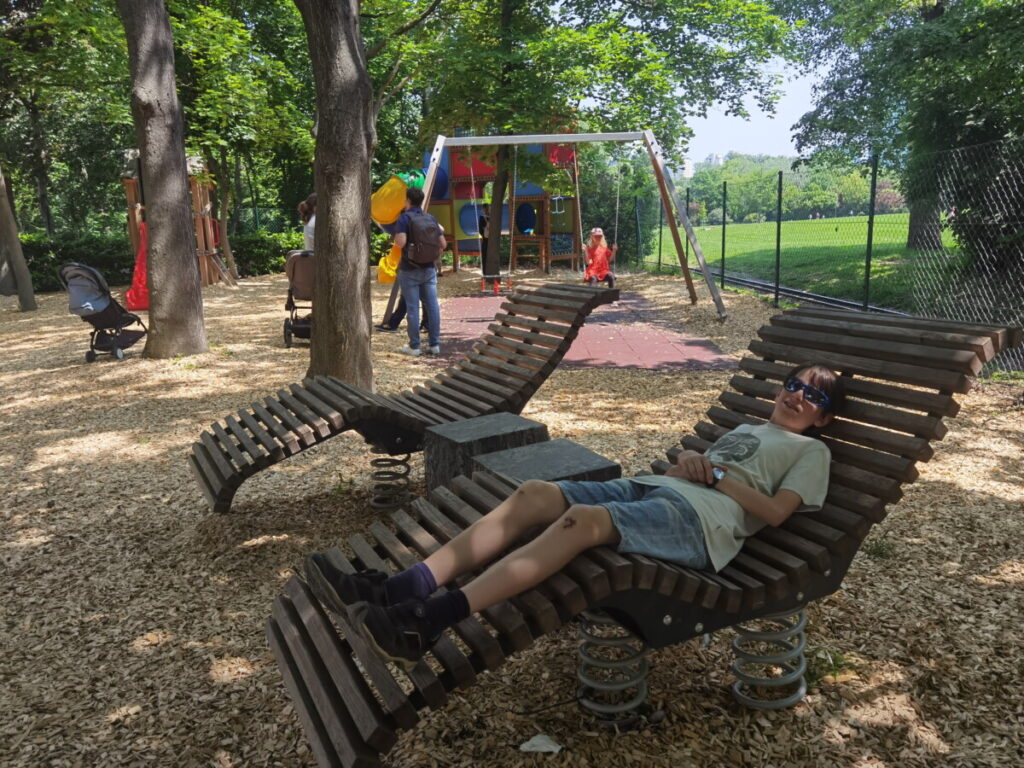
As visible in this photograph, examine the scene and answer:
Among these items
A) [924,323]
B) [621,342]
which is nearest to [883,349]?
[924,323]

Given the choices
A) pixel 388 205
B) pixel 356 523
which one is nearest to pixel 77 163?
pixel 388 205

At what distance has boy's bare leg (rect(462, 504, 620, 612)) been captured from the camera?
2281 mm

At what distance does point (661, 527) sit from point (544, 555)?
404mm

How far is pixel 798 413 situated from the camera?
2967 millimetres

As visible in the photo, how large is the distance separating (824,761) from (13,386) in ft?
28.5

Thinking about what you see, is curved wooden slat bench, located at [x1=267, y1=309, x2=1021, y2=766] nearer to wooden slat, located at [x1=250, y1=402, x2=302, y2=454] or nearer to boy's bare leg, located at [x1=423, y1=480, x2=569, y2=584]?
boy's bare leg, located at [x1=423, y1=480, x2=569, y2=584]

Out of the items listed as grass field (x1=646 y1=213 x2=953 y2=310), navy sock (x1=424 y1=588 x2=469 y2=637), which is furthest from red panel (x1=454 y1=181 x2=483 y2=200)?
navy sock (x1=424 y1=588 x2=469 y2=637)

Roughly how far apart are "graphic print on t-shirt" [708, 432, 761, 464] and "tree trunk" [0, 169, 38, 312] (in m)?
15.7

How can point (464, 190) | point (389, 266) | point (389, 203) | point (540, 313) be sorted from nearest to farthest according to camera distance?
point (540, 313), point (389, 203), point (389, 266), point (464, 190)

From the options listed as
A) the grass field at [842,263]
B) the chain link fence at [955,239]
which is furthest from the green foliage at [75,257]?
the chain link fence at [955,239]

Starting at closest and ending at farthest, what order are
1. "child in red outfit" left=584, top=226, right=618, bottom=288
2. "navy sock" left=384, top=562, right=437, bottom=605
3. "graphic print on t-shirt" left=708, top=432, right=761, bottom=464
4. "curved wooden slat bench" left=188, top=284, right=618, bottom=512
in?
1. "navy sock" left=384, top=562, right=437, bottom=605
2. "graphic print on t-shirt" left=708, top=432, right=761, bottom=464
3. "curved wooden slat bench" left=188, top=284, right=618, bottom=512
4. "child in red outfit" left=584, top=226, right=618, bottom=288

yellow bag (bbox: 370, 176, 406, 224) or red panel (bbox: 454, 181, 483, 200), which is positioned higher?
red panel (bbox: 454, 181, 483, 200)

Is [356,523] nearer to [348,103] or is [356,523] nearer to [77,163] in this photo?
[348,103]

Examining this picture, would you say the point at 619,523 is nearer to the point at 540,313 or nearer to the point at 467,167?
the point at 540,313
